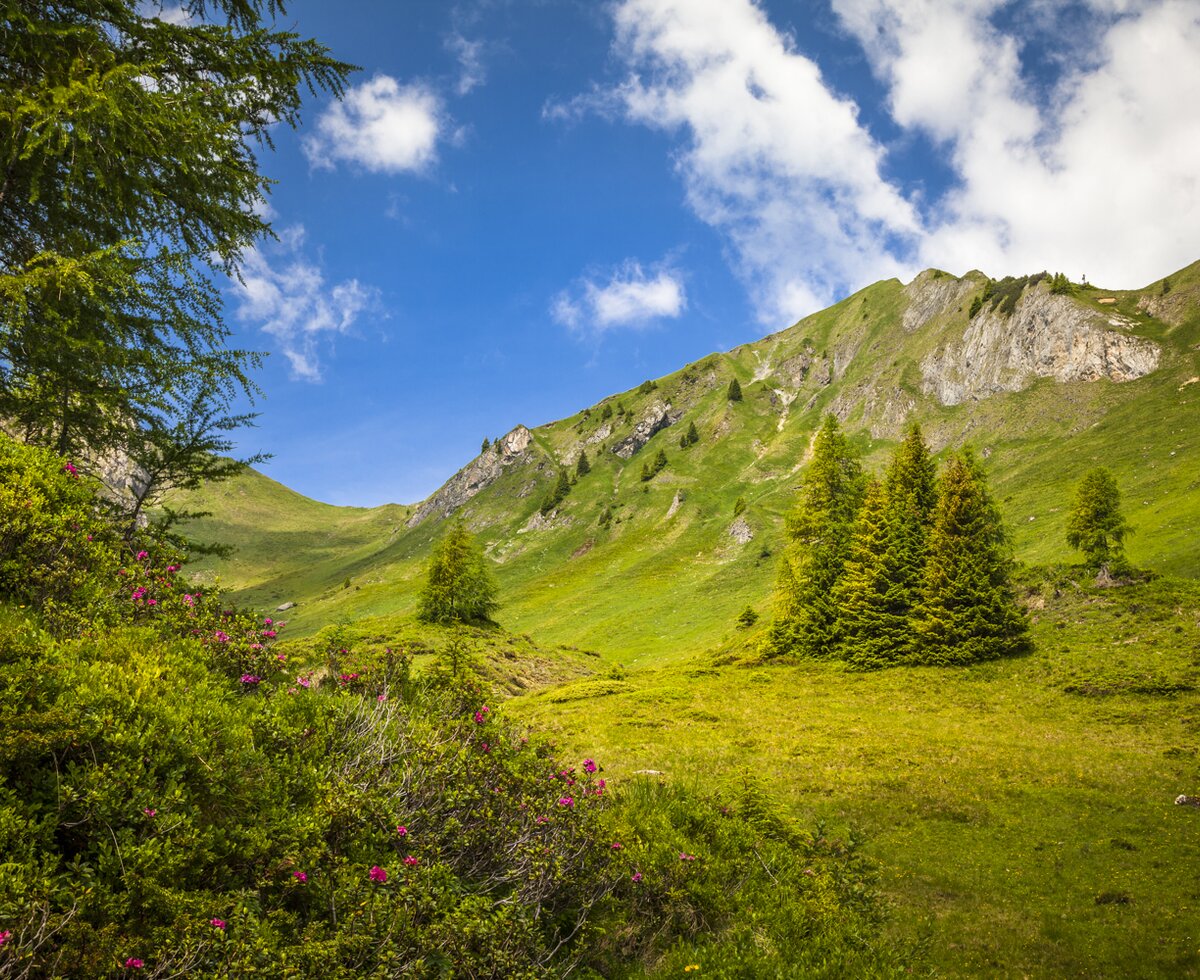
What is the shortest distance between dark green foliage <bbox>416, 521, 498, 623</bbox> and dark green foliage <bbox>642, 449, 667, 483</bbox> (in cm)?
12594

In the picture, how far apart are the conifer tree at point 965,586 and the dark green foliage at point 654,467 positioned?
476ft

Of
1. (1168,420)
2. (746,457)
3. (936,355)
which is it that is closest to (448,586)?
(1168,420)

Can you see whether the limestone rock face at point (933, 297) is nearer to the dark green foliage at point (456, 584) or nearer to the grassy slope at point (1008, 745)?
the grassy slope at point (1008, 745)

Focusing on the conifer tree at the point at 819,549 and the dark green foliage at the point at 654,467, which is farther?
the dark green foliage at the point at 654,467

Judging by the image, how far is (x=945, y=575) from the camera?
127 feet

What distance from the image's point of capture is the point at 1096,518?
47.9 metres

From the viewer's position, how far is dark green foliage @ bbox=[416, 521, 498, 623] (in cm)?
6072

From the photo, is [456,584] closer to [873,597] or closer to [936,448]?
[873,597]

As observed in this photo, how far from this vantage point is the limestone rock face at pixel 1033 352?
11938cm

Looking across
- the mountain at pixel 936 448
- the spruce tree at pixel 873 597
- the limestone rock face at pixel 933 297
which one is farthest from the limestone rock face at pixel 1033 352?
the spruce tree at pixel 873 597

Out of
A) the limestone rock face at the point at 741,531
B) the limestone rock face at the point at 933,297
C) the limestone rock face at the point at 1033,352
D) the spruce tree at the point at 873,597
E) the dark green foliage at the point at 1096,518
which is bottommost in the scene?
the spruce tree at the point at 873,597

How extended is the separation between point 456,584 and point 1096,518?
2357 inches

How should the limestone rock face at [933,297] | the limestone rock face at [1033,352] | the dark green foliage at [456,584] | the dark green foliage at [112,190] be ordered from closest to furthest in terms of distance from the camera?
the dark green foliage at [112,190]
the dark green foliage at [456,584]
the limestone rock face at [1033,352]
the limestone rock face at [933,297]

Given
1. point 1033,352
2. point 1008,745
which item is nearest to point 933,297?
point 1033,352
